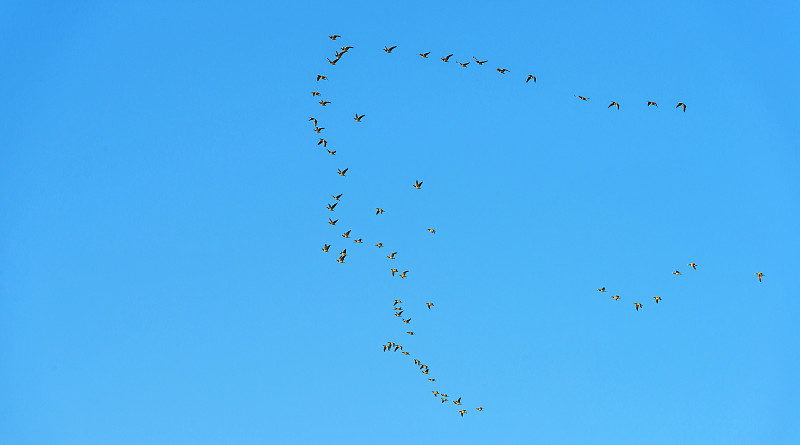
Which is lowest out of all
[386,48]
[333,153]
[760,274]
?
[760,274]

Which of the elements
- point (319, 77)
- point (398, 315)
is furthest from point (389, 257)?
Result: point (319, 77)

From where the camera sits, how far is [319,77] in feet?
232

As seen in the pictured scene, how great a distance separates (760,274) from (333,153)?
114 feet

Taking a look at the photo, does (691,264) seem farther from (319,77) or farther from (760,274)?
(319,77)

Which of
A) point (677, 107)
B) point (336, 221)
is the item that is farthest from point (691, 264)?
point (336, 221)

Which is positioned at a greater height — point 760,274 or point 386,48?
point 386,48

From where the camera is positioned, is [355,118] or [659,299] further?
[659,299]

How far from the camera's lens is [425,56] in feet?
227

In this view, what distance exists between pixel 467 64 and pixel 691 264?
2468 centimetres

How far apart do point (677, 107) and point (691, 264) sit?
12942 millimetres

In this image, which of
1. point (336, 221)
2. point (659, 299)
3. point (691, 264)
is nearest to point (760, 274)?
point (691, 264)

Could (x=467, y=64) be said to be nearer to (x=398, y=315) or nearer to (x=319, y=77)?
(x=319, y=77)

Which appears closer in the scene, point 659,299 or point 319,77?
point 319,77

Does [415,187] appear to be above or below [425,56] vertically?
below
